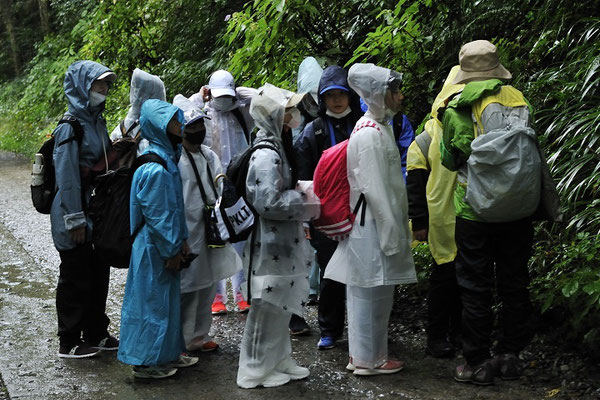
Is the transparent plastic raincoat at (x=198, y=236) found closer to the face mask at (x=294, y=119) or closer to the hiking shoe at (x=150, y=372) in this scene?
the hiking shoe at (x=150, y=372)

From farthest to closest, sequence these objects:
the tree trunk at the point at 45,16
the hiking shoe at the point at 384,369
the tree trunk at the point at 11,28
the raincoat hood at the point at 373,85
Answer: the tree trunk at the point at 11,28
the tree trunk at the point at 45,16
the hiking shoe at the point at 384,369
the raincoat hood at the point at 373,85

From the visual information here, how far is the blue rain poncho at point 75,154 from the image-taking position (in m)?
5.58

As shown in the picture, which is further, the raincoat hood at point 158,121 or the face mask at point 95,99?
the face mask at point 95,99

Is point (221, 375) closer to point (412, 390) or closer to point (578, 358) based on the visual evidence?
point (412, 390)

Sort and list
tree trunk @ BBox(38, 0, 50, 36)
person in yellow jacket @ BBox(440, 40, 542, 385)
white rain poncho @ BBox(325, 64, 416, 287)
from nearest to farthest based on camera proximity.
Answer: person in yellow jacket @ BBox(440, 40, 542, 385), white rain poncho @ BBox(325, 64, 416, 287), tree trunk @ BBox(38, 0, 50, 36)

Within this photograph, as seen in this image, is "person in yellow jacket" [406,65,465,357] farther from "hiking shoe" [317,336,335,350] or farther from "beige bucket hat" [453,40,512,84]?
"hiking shoe" [317,336,335,350]

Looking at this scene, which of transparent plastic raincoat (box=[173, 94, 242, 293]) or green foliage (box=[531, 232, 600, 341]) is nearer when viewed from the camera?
green foliage (box=[531, 232, 600, 341])

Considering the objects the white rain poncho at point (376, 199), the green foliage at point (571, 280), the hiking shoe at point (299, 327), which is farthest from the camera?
the hiking shoe at point (299, 327)

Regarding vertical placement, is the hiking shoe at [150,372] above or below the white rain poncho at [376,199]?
below

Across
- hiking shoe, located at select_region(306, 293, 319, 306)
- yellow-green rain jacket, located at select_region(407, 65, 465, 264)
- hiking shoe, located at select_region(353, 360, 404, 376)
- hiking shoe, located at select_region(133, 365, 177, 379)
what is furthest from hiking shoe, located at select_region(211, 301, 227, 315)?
yellow-green rain jacket, located at select_region(407, 65, 465, 264)

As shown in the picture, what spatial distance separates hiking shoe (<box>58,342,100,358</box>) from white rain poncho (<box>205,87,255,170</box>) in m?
2.06

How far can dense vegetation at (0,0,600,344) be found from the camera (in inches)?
223

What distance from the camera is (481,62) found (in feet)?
16.3

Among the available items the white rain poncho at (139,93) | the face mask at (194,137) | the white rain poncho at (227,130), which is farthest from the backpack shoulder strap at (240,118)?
the face mask at (194,137)
